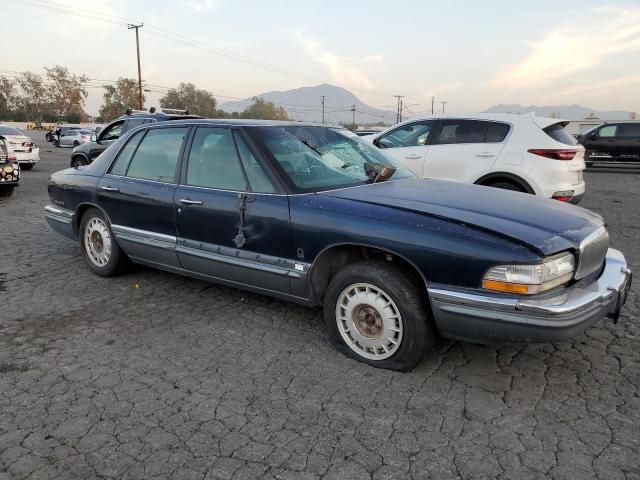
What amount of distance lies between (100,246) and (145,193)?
108 cm

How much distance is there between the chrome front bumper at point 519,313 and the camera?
2.64 meters

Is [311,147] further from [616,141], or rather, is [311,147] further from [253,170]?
[616,141]

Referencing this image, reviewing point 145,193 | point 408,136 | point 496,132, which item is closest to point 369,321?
point 145,193

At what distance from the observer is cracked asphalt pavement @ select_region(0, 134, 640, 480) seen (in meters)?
2.32

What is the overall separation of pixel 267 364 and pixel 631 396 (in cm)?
220

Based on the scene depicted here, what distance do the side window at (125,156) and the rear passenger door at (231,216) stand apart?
34.1 inches

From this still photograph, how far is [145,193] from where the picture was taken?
171 inches

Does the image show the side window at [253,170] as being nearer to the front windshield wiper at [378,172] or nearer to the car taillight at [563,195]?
the front windshield wiper at [378,172]

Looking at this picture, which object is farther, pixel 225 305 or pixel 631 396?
pixel 225 305

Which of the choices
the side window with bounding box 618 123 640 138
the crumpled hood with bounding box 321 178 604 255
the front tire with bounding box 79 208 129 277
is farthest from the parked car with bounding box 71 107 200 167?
Result: the side window with bounding box 618 123 640 138

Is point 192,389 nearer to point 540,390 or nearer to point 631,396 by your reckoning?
point 540,390

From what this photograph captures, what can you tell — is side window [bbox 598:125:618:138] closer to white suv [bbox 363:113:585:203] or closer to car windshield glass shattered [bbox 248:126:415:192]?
white suv [bbox 363:113:585:203]

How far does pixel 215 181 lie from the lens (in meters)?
3.89

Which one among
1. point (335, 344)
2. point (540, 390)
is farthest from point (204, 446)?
point (540, 390)
